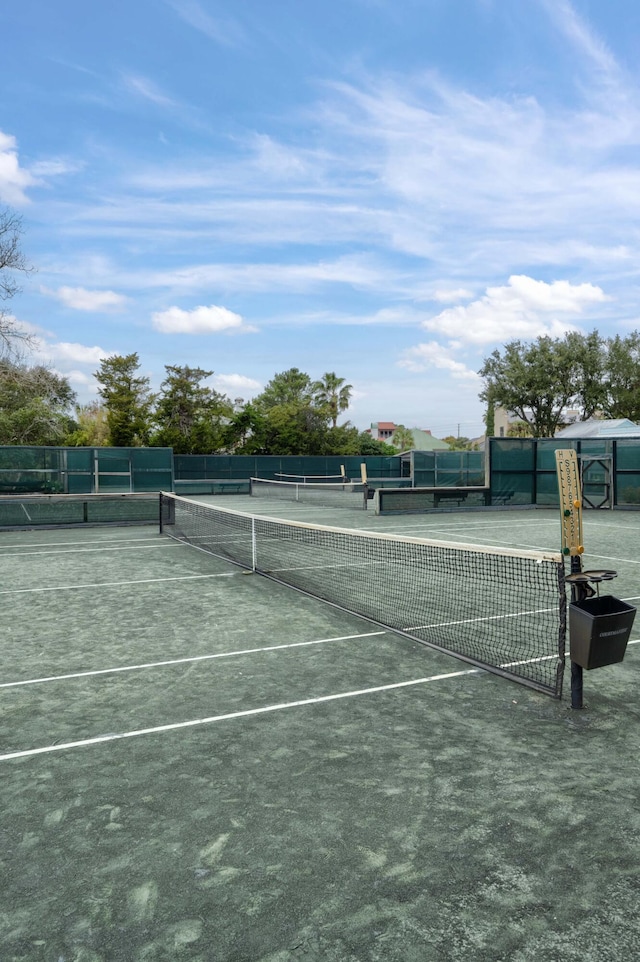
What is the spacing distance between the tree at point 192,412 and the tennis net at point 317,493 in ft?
62.4

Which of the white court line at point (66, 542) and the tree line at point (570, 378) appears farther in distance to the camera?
the tree line at point (570, 378)

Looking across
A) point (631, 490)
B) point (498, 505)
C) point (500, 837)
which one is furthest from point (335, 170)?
point (500, 837)

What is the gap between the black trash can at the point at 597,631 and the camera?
4723 millimetres

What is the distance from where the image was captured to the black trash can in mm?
4723

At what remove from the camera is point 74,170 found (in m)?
32.1

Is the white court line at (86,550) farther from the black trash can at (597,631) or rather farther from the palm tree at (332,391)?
the palm tree at (332,391)

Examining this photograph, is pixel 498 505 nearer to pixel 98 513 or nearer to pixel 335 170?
pixel 98 513

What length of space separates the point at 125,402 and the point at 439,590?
59.6 meters

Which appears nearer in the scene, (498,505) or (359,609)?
(359,609)

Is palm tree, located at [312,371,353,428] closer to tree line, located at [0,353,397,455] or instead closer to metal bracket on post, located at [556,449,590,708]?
tree line, located at [0,353,397,455]

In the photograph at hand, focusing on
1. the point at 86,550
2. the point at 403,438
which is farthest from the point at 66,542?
the point at 403,438

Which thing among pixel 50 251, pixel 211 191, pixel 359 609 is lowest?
pixel 359 609

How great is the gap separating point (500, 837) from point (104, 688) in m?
3.75

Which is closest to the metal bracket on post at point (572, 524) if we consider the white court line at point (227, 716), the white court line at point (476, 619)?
the white court line at point (227, 716)
